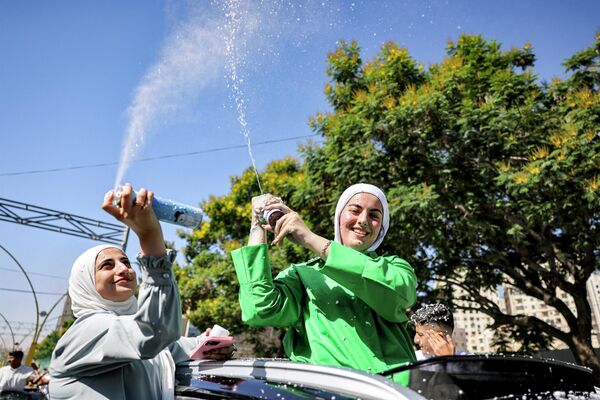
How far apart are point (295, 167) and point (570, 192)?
9.77 m

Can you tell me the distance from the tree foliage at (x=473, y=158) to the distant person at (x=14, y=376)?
6.75 metres

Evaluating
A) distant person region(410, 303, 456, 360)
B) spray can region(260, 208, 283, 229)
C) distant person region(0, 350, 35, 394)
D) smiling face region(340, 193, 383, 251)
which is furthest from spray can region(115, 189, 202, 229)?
distant person region(0, 350, 35, 394)

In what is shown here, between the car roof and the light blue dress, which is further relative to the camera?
the light blue dress

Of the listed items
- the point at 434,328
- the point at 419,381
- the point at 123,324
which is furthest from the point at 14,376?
the point at 419,381

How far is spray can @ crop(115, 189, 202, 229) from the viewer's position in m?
1.51

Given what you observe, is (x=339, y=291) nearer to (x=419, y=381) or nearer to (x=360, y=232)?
(x=360, y=232)

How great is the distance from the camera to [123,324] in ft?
5.22

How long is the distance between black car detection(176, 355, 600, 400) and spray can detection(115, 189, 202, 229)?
0.57 m

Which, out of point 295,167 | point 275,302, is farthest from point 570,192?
point 295,167

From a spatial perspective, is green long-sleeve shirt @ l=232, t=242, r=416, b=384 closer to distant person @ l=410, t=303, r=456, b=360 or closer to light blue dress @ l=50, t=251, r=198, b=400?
light blue dress @ l=50, t=251, r=198, b=400

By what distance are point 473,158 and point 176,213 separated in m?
7.79

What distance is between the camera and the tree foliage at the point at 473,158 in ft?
23.7

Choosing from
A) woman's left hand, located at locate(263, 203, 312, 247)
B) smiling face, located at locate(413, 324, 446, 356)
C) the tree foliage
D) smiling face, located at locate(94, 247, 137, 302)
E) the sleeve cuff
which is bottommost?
smiling face, located at locate(413, 324, 446, 356)

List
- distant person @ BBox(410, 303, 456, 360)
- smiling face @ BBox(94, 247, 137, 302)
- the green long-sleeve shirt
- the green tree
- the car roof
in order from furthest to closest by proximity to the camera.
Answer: the green tree
distant person @ BBox(410, 303, 456, 360)
smiling face @ BBox(94, 247, 137, 302)
the green long-sleeve shirt
the car roof
